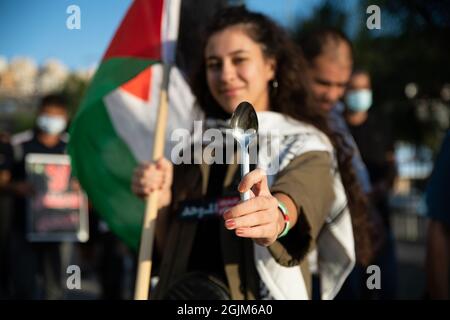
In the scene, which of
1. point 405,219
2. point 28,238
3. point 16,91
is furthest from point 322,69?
point 405,219

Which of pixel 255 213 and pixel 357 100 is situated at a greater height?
pixel 357 100

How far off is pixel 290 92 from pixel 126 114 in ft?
3.43

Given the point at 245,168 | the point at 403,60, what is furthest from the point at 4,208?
the point at 403,60

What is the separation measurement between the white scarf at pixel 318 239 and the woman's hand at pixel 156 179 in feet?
1.40

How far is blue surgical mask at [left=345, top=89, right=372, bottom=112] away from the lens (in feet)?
17.8

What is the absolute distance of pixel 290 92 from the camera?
10.4 feet

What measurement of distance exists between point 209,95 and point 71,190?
3.91m

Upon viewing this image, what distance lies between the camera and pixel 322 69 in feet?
14.2

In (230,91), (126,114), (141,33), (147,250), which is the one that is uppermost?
(141,33)

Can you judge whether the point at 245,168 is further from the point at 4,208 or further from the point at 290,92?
the point at 4,208

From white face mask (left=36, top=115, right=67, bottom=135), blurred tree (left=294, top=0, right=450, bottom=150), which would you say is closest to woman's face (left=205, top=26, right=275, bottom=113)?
white face mask (left=36, top=115, right=67, bottom=135)
